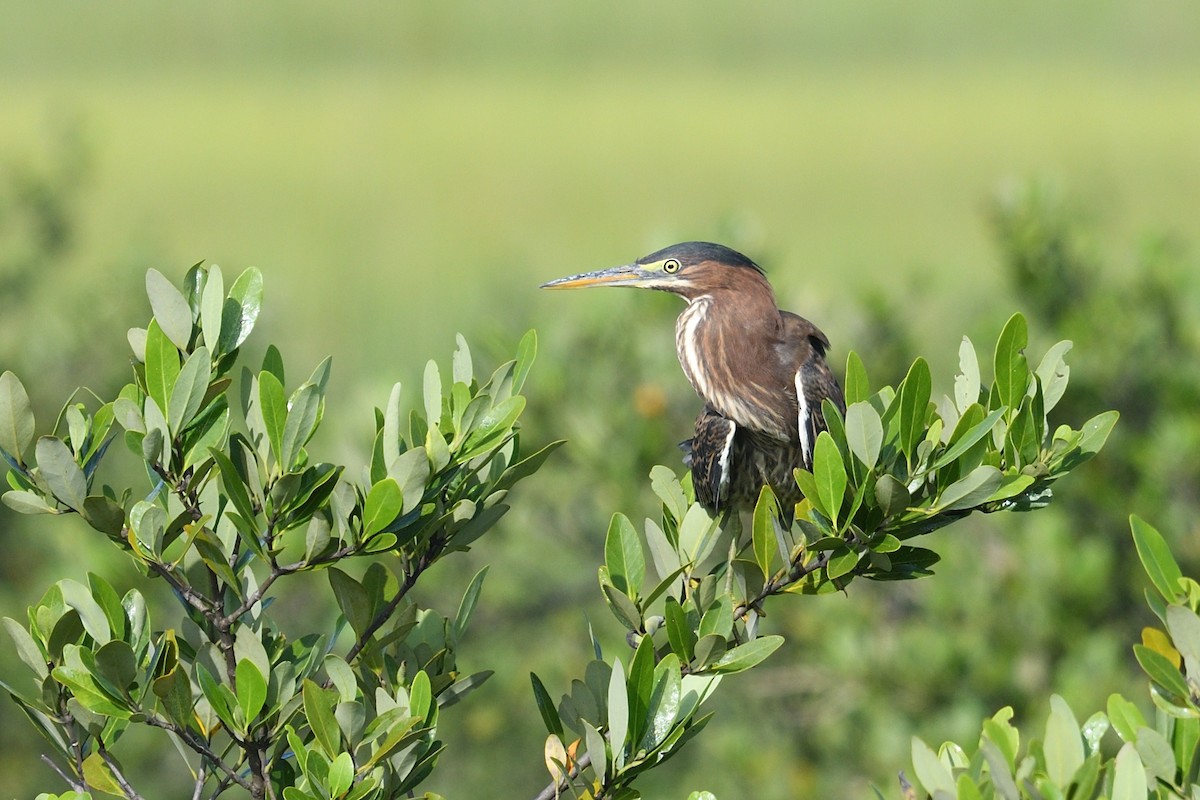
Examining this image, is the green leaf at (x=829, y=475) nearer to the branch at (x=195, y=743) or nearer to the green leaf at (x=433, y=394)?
the green leaf at (x=433, y=394)

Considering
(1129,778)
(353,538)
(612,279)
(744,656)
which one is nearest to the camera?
(1129,778)

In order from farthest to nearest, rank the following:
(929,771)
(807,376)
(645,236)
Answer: (645,236) < (807,376) < (929,771)

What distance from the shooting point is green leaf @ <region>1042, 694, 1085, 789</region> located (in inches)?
66.7

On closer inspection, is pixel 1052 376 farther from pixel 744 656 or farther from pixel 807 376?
pixel 807 376

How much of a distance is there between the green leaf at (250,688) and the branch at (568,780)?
1.34 ft

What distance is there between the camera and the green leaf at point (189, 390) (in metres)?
1.94

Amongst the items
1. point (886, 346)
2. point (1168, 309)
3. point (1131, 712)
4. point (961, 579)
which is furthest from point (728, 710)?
point (1131, 712)

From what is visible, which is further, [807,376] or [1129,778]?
[807,376]

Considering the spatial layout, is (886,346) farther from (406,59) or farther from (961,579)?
(406,59)

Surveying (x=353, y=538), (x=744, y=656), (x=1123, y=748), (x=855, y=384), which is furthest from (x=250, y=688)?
(x=1123, y=748)

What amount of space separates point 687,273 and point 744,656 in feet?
4.79

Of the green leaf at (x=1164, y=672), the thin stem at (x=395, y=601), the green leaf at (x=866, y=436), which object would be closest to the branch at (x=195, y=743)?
the thin stem at (x=395, y=601)

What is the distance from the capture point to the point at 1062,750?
5.58ft

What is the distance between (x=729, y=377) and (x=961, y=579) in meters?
3.30
